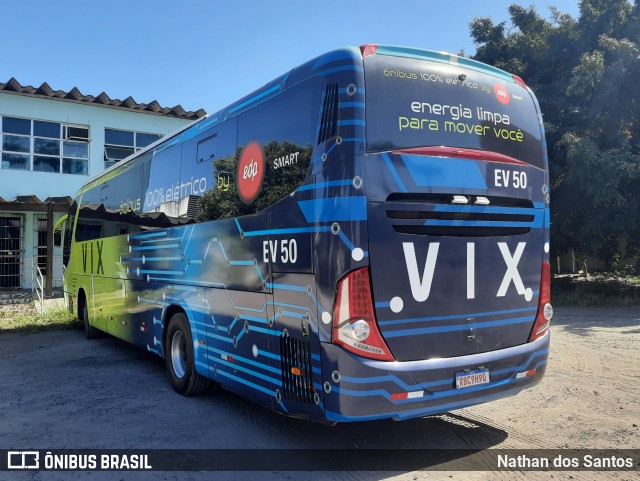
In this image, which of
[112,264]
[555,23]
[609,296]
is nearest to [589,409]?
[112,264]

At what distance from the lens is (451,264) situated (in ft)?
14.2

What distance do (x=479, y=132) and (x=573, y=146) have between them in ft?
34.1

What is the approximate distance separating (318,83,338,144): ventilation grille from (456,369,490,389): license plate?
88.3 inches

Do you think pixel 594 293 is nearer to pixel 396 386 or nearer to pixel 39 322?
pixel 396 386

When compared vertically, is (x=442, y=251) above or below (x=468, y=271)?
above

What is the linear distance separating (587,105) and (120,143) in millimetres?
17397

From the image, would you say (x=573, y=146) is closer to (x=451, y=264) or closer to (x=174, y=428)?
(x=451, y=264)

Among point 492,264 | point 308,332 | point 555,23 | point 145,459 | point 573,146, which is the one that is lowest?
point 145,459

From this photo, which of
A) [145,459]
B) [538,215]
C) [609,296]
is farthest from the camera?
[609,296]

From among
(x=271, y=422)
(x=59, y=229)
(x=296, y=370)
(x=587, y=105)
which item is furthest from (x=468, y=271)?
(x=587, y=105)

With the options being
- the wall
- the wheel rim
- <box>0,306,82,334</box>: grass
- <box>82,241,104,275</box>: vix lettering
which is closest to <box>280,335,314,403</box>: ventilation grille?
the wheel rim

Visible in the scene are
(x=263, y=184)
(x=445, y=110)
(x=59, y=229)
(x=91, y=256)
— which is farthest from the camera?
(x=59, y=229)

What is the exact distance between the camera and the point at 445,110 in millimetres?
4410

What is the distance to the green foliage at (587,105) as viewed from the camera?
13555mm
